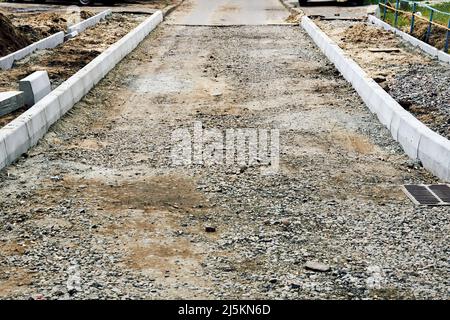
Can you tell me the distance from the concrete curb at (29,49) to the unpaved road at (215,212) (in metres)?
2.96

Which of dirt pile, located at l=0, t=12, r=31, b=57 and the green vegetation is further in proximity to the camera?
the green vegetation

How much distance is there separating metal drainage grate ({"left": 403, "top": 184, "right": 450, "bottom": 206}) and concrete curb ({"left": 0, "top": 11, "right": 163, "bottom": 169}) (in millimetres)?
4454

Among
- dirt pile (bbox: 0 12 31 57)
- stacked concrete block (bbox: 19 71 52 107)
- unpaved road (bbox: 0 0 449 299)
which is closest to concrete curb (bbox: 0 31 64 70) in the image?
dirt pile (bbox: 0 12 31 57)

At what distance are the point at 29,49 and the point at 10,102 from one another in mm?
5322

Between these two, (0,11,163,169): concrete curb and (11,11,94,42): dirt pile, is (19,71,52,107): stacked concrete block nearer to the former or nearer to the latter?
(0,11,163,169): concrete curb

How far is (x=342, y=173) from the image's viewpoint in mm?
6895

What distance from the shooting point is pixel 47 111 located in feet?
27.1

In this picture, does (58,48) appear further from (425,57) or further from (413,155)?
(413,155)

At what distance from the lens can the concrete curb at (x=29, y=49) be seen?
1211 cm

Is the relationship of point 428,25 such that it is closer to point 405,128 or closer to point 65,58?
point 405,128

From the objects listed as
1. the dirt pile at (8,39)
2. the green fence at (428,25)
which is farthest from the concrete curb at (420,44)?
the dirt pile at (8,39)

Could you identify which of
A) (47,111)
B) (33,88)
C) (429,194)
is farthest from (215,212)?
(33,88)

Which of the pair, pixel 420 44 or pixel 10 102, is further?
pixel 420 44

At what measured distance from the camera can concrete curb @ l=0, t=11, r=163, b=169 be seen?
23.0 ft
